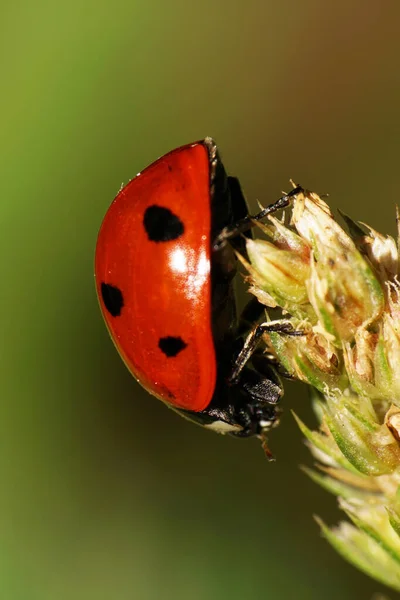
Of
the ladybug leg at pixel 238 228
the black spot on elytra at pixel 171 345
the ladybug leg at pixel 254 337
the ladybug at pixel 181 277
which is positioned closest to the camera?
the ladybug leg at pixel 254 337

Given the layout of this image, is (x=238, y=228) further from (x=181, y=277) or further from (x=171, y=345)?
(x=171, y=345)

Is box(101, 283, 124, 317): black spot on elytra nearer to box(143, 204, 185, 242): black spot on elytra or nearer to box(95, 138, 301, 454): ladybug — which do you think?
box(95, 138, 301, 454): ladybug

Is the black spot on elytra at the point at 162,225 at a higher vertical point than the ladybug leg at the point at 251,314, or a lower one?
higher

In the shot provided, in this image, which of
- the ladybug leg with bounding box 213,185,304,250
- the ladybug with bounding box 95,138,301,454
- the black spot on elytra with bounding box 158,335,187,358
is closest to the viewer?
the ladybug leg with bounding box 213,185,304,250

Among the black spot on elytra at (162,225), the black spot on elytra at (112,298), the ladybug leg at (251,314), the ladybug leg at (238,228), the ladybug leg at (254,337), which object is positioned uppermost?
the black spot on elytra at (162,225)

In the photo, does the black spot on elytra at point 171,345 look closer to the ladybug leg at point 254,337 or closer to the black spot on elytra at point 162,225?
the ladybug leg at point 254,337

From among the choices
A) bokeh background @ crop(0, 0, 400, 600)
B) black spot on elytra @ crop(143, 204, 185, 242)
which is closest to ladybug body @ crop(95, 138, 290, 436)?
black spot on elytra @ crop(143, 204, 185, 242)

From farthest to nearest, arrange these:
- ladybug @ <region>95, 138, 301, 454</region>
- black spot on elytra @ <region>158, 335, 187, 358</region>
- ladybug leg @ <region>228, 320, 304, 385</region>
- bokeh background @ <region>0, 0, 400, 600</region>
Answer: bokeh background @ <region>0, 0, 400, 600</region>, black spot on elytra @ <region>158, 335, 187, 358</region>, ladybug @ <region>95, 138, 301, 454</region>, ladybug leg @ <region>228, 320, 304, 385</region>

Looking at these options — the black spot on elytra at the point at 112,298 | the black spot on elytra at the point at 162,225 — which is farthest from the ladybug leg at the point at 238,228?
the black spot on elytra at the point at 112,298
